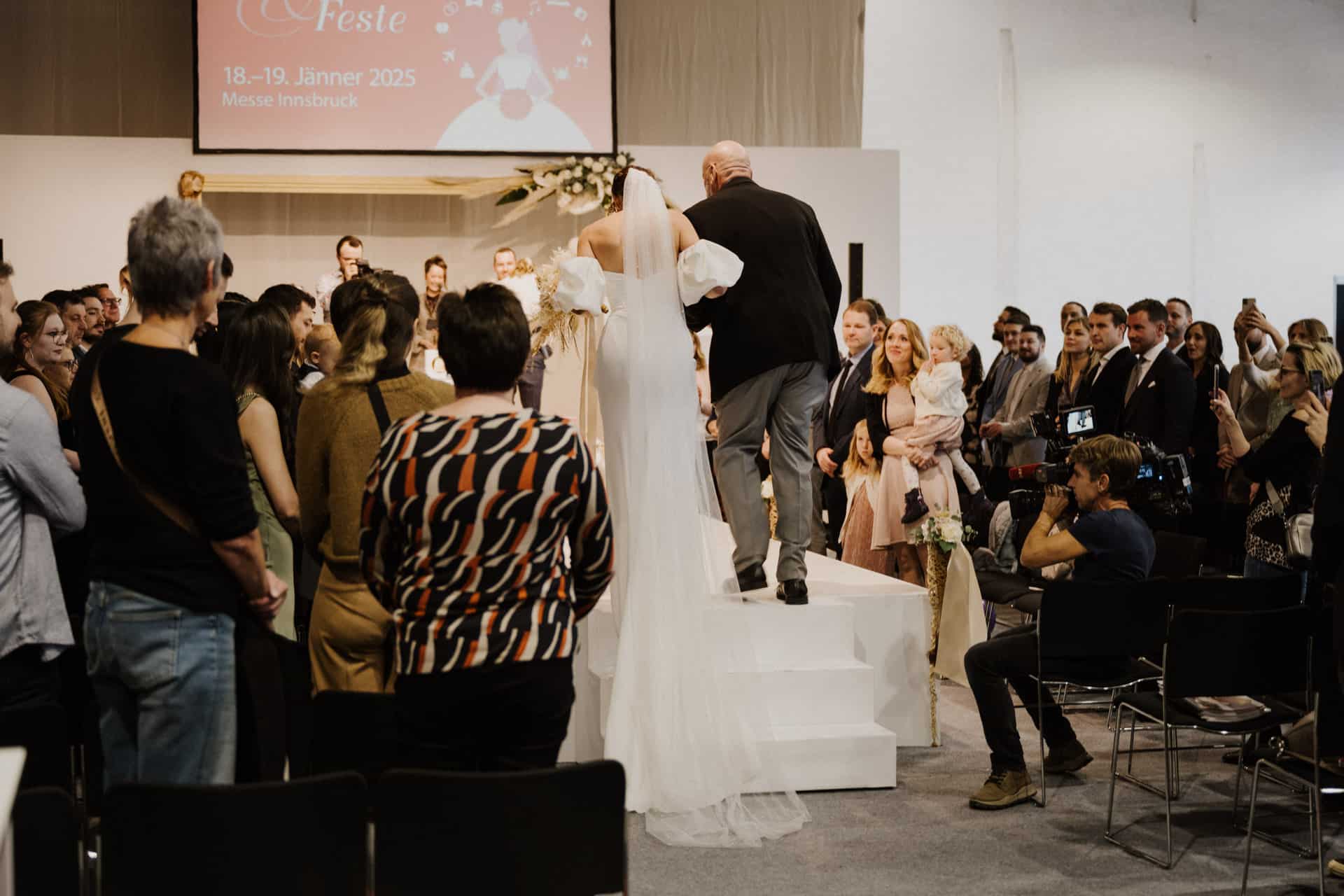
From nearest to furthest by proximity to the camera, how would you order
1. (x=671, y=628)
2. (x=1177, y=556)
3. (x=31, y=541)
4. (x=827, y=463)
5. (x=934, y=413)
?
(x=31, y=541) → (x=671, y=628) → (x=1177, y=556) → (x=934, y=413) → (x=827, y=463)

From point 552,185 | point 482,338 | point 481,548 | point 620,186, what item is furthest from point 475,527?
point 552,185

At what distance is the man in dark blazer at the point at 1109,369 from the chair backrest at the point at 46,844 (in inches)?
242

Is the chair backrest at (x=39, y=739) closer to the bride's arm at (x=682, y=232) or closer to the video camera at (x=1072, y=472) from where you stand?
the bride's arm at (x=682, y=232)

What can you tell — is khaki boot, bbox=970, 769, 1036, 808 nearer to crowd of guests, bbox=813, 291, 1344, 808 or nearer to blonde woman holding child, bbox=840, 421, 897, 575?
crowd of guests, bbox=813, 291, 1344, 808

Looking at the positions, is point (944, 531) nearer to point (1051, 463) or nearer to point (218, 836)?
point (1051, 463)

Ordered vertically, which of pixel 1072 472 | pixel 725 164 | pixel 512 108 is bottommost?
pixel 1072 472

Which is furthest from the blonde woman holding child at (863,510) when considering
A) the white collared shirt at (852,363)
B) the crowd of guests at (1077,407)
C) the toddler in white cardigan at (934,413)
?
the white collared shirt at (852,363)

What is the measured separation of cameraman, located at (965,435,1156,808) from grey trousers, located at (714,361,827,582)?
2.44 ft

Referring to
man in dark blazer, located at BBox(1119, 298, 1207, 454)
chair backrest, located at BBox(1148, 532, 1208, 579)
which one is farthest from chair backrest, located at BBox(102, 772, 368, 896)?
man in dark blazer, located at BBox(1119, 298, 1207, 454)

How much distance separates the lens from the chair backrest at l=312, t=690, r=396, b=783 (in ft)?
8.68

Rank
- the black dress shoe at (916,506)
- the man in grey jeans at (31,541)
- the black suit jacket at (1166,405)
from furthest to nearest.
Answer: the black suit jacket at (1166,405) → the black dress shoe at (916,506) → the man in grey jeans at (31,541)

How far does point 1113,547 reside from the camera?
457 centimetres

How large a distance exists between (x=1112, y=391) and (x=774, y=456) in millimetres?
3254

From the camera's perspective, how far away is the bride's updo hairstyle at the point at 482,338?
2.46 m
